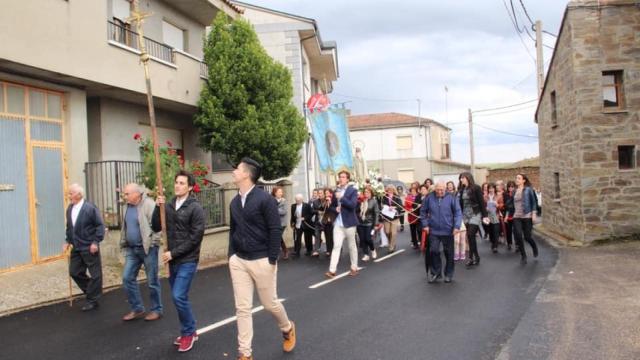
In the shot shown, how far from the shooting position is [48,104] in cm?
1080

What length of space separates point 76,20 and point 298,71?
12.6 m

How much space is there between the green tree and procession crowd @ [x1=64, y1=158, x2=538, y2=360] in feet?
7.15

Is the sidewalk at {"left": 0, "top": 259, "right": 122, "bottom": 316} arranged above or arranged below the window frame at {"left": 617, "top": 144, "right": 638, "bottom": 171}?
below

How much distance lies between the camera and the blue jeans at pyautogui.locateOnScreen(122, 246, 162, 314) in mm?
6734

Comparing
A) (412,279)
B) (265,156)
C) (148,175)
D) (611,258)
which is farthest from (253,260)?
(265,156)

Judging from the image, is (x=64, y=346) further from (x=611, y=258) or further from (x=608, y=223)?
(x=608, y=223)

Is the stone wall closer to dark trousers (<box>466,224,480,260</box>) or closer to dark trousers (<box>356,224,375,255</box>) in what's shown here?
dark trousers (<box>356,224,375,255</box>)

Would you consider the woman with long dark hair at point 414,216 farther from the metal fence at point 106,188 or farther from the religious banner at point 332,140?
the metal fence at point 106,188

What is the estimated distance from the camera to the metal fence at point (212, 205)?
45.1 feet

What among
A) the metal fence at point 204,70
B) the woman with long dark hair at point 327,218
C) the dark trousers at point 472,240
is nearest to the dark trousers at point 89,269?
the woman with long dark hair at point 327,218

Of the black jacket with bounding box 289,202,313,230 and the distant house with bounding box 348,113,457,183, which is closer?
the black jacket with bounding box 289,202,313,230

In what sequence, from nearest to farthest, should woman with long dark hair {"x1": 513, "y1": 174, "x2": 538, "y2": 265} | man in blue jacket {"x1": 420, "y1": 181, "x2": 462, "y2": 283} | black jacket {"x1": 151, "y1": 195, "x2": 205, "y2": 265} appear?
black jacket {"x1": 151, "y1": 195, "x2": 205, "y2": 265} < man in blue jacket {"x1": 420, "y1": 181, "x2": 462, "y2": 283} < woman with long dark hair {"x1": 513, "y1": 174, "x2": 538, "y2": 265}

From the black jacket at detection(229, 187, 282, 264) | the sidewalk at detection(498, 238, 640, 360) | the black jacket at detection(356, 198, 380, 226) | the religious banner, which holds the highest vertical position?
the religious banner

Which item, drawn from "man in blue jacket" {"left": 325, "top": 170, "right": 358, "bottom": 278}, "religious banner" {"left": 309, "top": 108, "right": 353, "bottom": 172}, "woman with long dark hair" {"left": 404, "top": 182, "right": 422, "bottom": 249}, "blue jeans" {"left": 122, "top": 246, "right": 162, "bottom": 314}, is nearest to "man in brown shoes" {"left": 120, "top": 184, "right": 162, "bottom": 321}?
"blue jeans" {"left": 122, "top": 246, "right": 162, "bottom": 314}
